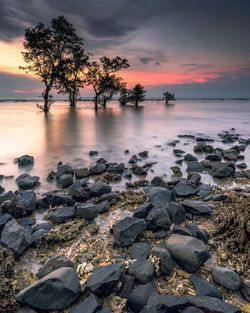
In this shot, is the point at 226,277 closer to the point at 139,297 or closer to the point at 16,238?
the point at 139,297

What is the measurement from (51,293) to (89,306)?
463mm

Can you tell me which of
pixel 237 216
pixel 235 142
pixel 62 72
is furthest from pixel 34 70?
pixel 237 216

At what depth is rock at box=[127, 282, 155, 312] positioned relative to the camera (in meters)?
3.10

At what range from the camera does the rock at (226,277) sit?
3.41 meters

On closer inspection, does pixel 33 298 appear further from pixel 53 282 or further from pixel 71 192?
pixel 71 192

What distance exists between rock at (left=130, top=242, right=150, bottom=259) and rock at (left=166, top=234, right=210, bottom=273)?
30cm

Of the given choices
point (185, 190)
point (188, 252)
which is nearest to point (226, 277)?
point (188, 252)

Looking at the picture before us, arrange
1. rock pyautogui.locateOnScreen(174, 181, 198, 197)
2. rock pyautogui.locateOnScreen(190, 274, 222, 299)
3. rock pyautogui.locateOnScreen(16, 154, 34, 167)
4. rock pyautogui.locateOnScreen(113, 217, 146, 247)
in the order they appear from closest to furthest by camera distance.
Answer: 1. rock pyautogui.locateOnScreen(190, 274, 222, 299)
2. rock pyautogui.locateOnScreen(113, 217, 146, 247)
3. rock pyautogui.locateOnScreen(174, 181, 198, 197)
4. rock pyautogui.locateOnScreen(16, 154, 34, 167)

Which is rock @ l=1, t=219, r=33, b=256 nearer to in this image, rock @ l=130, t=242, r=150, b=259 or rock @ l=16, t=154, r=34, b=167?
rock @ l=130, t=242, r=150, b=259

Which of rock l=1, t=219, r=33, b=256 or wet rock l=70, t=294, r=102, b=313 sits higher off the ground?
rock l=1, t=219, r=33, b=256

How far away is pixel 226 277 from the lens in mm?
3506

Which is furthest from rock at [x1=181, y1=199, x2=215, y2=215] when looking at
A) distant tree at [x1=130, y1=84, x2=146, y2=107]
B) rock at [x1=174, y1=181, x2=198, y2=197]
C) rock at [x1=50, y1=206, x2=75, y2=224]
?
distant tree at [x1=130, y1=84, x2=146, y2=107]

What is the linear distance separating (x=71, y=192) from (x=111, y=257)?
93.8 inches

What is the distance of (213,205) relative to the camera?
552cm
